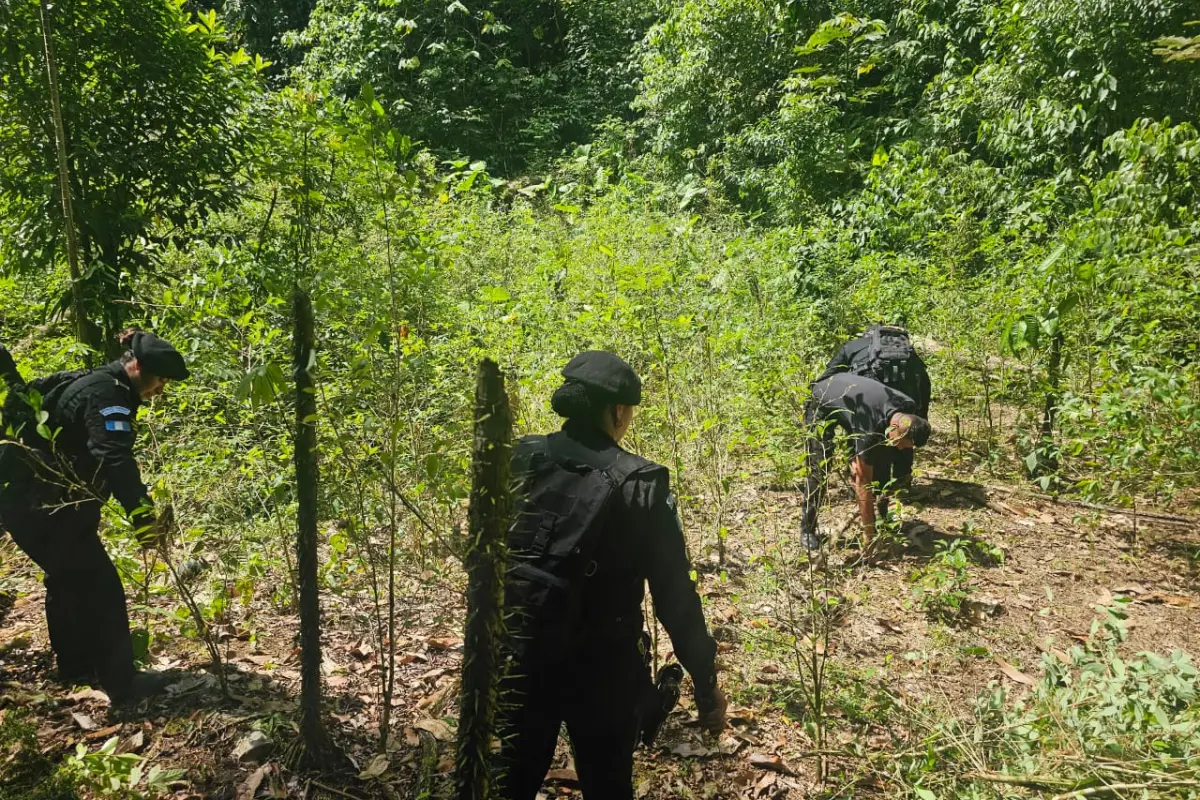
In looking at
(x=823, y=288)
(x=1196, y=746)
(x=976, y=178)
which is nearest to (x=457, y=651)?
(x=1196, y=746)

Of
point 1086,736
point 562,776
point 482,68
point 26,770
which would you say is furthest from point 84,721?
point 482,68

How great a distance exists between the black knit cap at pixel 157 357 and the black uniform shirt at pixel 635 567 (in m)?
1.85

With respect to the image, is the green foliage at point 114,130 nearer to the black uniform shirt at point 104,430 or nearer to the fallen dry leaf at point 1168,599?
the black uniform shirt at point 104,430

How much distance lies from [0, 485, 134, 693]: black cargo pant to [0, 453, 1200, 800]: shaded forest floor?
0.58 ft

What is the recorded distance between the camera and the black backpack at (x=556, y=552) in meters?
1.86

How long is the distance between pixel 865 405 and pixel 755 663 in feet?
6.05

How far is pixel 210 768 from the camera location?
2.56 meters

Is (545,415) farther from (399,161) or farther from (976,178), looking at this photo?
(976,178)

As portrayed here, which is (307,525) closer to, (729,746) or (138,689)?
(138,689)

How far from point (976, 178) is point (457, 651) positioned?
6274 millimetres

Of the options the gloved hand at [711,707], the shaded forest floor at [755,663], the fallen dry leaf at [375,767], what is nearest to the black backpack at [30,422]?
the shaded forest floor at [755,663]

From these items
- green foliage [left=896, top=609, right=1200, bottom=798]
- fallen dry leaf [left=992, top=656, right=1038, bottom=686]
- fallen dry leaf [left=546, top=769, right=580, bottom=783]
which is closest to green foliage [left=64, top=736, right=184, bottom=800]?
fallen dry leaf [left=546, top=769, right=580, bottom=783]

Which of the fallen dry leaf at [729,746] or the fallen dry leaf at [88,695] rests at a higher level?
the fallen dry leaf at [88,695]

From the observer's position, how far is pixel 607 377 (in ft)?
6.61
